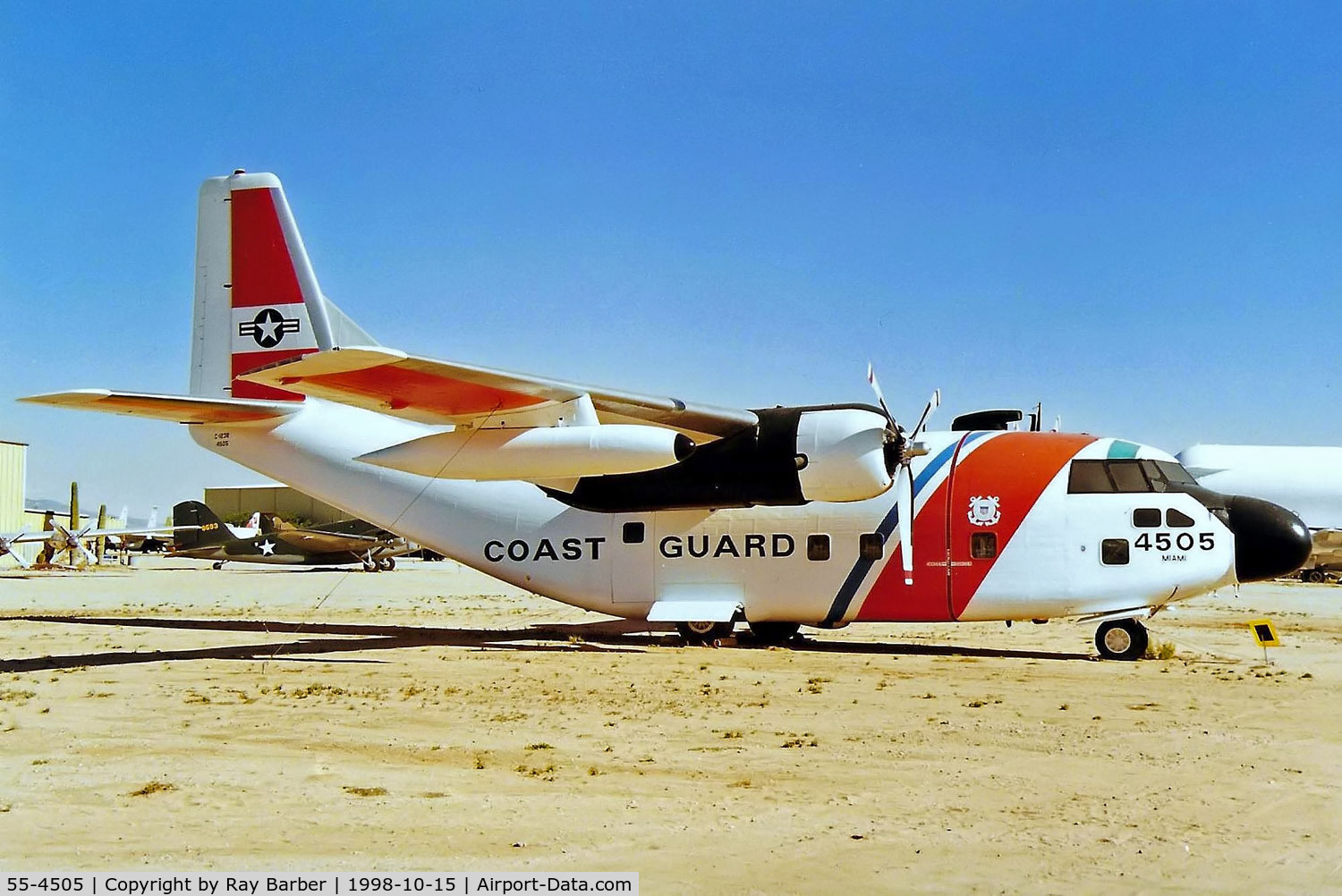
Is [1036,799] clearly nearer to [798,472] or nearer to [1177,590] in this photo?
[798,472]

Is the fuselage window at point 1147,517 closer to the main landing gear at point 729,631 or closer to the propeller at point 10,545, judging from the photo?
the main landing gear at point 729,631

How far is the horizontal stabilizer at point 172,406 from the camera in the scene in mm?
11711

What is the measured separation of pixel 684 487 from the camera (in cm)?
1438

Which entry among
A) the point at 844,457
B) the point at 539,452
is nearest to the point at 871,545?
Result: the point at 844,457

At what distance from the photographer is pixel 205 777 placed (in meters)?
6.99

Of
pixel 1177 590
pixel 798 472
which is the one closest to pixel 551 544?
pixel 798 472

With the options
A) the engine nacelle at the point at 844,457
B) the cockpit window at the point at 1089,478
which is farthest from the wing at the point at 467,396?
the cockpit window at the point at 1089,478

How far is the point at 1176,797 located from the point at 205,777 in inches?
236

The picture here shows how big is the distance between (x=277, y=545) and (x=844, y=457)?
38203 millimetres

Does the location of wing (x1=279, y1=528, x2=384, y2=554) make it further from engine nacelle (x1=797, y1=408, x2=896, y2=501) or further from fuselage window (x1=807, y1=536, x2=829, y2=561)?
engine nacelle (x1=797, y1=408, x2=896, y2=501)

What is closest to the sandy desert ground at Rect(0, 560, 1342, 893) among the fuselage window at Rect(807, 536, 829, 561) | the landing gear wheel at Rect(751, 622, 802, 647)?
the landing gear wheel at Rect(751, 622, 802, 647)

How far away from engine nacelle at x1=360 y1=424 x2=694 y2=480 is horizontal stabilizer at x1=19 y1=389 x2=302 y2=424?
2.57 meters

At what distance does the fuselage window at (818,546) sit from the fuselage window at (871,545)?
18.4 inches

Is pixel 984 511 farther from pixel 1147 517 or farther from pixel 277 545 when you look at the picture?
pixel 277 545
